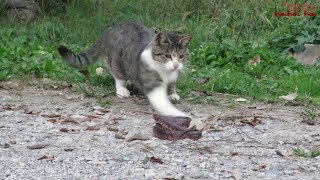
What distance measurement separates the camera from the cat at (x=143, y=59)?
6973 millimetres

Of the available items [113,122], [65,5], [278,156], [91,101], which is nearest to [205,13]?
[65,5]

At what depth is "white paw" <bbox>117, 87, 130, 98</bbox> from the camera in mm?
7727

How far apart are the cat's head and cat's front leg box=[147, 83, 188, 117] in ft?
0.73

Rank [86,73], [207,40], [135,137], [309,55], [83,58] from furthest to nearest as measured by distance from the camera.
→ [207,40] < [309,55] < [86,73] < [83,58] < [135,137]

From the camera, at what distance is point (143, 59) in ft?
23.6

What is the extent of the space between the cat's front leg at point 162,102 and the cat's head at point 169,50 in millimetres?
223

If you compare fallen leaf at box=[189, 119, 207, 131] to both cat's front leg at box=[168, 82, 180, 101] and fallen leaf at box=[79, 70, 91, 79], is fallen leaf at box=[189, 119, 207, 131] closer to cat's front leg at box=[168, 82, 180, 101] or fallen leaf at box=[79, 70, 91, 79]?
cat's front leg at box=[168, 82, 180, 101]

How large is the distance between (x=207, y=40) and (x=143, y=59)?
3.38 m

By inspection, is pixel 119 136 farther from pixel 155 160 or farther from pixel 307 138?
pixel 307 138

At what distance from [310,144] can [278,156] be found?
0.55 metres

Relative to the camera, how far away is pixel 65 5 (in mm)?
11961

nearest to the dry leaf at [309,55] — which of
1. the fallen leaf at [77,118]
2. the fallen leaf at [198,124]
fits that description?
the fallen leaf at [198,124]

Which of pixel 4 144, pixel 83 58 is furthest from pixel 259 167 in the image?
pixel 83 58

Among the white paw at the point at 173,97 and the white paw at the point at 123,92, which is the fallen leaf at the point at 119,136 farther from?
the white paw at the point at 123,92
